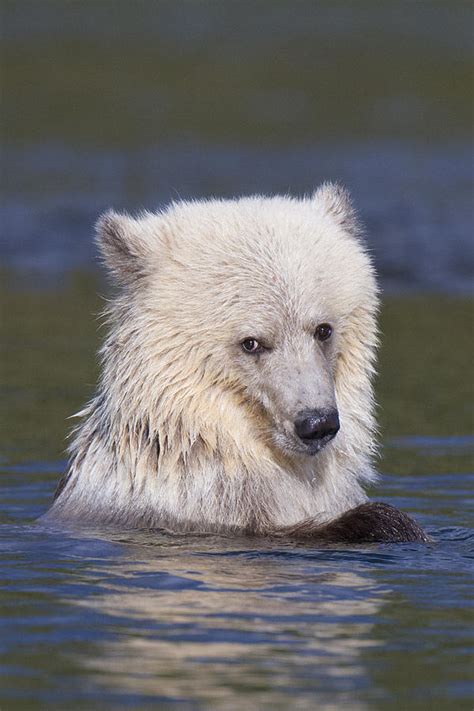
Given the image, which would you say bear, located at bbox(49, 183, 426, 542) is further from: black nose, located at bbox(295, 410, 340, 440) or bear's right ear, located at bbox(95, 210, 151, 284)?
black nose, located at bbox(295, 410, 340, 440)

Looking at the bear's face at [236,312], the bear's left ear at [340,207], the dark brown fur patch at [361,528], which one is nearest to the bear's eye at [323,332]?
the bear's face at [236,312]

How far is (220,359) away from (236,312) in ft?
0.84

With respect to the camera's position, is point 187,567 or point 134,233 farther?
point 134,233

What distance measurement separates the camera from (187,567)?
766 cm

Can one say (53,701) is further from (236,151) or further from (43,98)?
(43,98)

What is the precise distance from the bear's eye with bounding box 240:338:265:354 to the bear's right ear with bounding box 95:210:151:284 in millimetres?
663

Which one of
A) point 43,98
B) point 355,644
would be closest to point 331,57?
point 43,98

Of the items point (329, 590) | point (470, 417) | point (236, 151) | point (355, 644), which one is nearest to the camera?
point (355, 644)

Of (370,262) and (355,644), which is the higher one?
(370,262)

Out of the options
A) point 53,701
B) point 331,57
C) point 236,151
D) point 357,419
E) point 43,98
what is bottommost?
point 53,701

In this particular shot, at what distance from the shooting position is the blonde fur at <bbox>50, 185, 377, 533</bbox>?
8.02 metres

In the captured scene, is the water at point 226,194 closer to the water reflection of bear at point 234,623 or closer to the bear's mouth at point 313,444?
the water reflection of bear at point 234,623

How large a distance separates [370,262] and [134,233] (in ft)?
4.23

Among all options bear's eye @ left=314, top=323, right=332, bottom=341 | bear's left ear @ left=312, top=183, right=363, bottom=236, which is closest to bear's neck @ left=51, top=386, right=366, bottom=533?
bear's eye @ left=314, top=323, right=332, bottom=341
